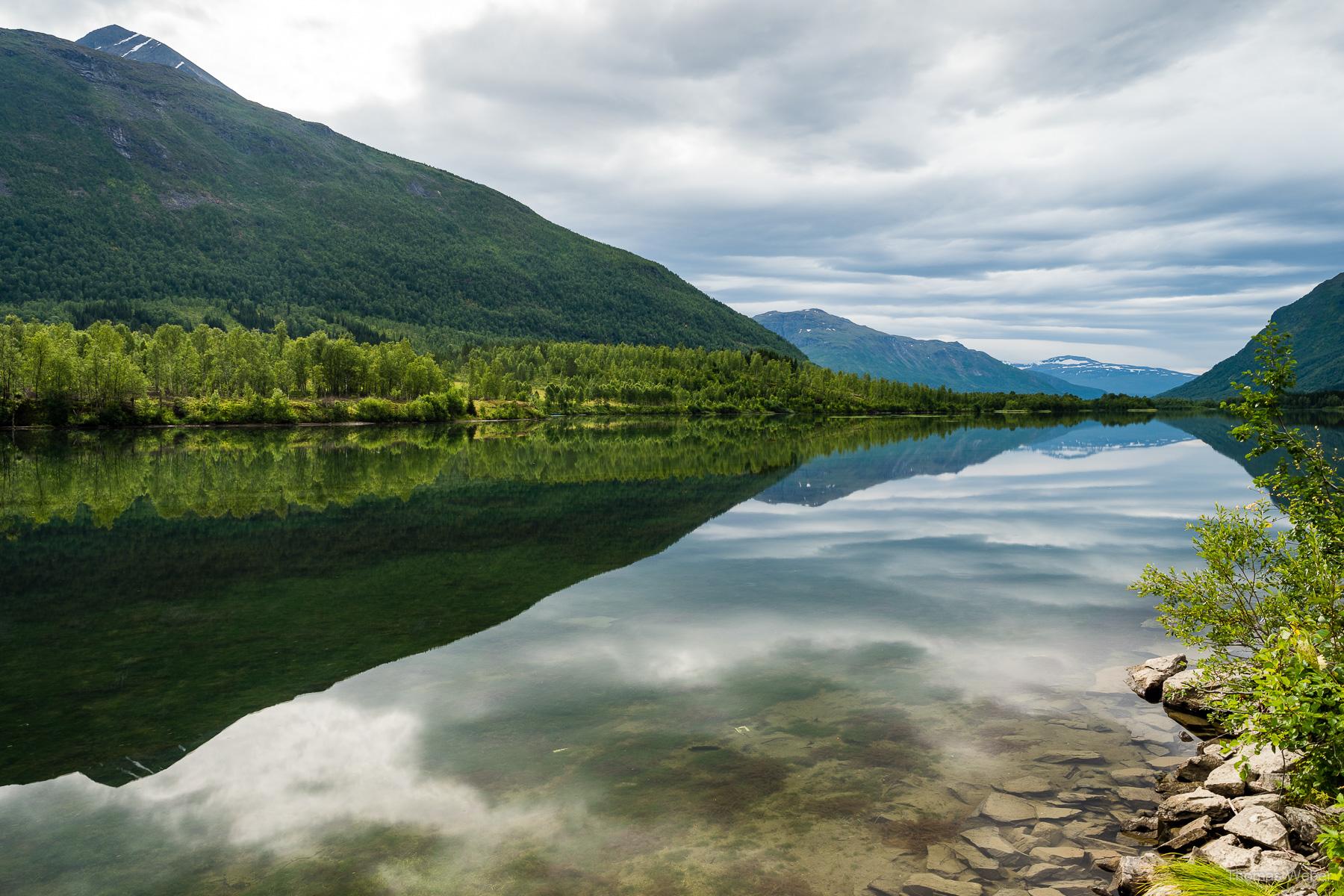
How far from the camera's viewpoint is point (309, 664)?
21.8m

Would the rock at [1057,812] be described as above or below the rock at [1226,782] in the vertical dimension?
below

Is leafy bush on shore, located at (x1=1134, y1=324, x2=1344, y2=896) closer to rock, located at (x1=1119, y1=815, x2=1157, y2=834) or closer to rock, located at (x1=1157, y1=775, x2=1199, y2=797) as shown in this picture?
rock, located at (x1=1157, y1=775, x2=1199, y2=797)

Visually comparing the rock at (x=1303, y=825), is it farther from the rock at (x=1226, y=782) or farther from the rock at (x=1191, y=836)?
the rock at (x=1226, y=782)

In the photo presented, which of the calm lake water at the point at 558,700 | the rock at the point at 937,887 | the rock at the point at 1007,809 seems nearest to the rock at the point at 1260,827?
the calm lake water at the point at 558,700

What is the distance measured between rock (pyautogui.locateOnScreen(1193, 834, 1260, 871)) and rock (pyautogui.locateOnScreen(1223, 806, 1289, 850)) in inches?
7.2

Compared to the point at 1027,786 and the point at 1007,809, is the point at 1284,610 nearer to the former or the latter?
the point at 1027,786

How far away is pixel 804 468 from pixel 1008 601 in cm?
5291

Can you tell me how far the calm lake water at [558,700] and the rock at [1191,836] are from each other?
923mm

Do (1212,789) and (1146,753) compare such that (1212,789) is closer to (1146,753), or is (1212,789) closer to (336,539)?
(1146,753)

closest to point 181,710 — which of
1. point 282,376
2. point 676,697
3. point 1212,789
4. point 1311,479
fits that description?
point 676,697

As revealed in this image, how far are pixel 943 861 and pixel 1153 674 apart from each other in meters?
11.8

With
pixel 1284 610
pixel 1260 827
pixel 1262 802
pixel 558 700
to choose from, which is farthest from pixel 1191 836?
pixel 558 700

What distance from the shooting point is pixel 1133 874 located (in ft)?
37.3

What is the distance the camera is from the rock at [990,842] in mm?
12570
